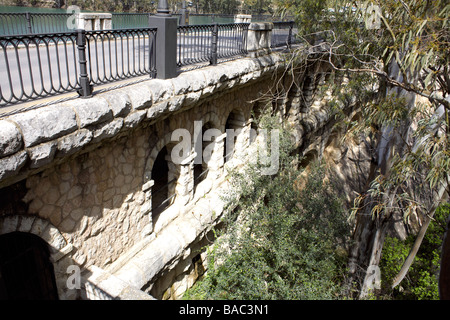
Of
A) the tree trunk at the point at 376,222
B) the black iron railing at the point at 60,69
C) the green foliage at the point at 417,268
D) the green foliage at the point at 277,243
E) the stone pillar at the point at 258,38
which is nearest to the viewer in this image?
the black iron railing at the point at 60,69

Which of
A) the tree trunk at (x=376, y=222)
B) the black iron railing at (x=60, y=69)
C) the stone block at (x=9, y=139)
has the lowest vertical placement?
the tree trunk at (x=376, y=222)

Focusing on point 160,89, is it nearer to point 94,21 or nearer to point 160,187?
point 160,187

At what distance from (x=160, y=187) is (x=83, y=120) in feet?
13.6

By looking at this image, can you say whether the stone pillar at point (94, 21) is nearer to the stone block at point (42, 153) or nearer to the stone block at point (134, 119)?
the stone block at point (134, 119)

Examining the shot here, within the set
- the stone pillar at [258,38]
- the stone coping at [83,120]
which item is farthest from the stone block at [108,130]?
the stone pillar at [258,38]

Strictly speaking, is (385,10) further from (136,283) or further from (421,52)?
(136,283)

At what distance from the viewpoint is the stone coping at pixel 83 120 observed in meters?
3.05

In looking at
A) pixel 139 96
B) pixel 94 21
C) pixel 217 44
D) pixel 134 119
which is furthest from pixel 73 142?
pixel 94 21

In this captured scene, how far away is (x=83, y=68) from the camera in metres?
3.90

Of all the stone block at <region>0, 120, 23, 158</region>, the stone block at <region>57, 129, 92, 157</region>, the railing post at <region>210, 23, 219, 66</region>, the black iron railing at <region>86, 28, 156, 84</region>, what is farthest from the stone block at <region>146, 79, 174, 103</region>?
the stone block at <region>0, 120, 23, 158</region>

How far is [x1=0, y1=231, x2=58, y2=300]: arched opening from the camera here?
14.1ft

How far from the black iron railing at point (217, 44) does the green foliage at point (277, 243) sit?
78.9 inches

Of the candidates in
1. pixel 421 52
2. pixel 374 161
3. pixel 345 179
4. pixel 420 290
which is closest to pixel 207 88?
pixel 421 52

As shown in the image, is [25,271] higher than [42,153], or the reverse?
[42,153]
